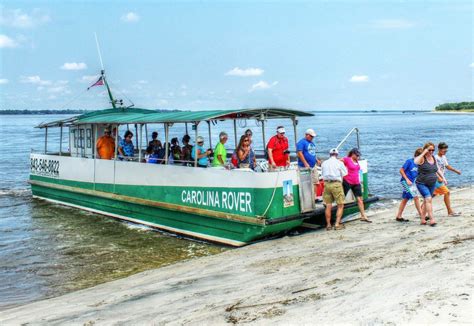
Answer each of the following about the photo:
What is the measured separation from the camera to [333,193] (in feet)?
34.7

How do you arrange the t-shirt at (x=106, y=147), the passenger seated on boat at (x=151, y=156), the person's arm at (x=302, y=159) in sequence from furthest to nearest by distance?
1. the t-shirt at (x=106, y=147)
2. the passenger seated on boat at (x=151, y=156)
3. the person's arm at (x=302, y=159)

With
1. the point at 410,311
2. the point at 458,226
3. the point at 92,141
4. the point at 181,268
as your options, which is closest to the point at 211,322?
the point at 410,311

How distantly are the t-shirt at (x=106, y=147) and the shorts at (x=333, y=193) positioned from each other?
667 centimetres

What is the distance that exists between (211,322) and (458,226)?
615cm

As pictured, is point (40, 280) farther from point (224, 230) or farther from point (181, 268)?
point (224, 230)

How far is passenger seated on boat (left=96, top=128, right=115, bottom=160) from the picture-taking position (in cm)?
1462

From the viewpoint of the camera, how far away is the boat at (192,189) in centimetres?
1030

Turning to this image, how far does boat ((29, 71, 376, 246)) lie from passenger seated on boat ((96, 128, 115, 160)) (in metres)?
0.23

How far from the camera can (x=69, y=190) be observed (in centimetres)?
1659

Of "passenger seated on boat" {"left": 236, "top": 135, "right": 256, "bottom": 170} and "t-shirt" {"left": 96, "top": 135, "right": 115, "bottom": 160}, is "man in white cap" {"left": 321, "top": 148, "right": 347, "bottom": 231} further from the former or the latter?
"t-shirt" {"left": 96, "top": 135, "right": 115, "bottom": 160}

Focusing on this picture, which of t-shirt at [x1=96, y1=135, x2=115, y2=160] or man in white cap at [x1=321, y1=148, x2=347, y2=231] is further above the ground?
t-shirt at [x1=96, y1=135, x2=115, y2=160]

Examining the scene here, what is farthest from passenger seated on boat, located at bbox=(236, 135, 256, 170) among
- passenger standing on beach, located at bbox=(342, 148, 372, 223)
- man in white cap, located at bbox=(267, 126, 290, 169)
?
passenger standing on beach, located at bbox=(342, 148, 372, 223)

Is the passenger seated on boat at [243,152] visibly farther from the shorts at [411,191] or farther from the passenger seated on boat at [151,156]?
the shorts at [411,191]

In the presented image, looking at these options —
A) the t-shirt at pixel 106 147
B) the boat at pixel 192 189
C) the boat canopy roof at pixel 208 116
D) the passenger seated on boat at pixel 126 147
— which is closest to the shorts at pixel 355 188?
the boat at pixel 192 189
